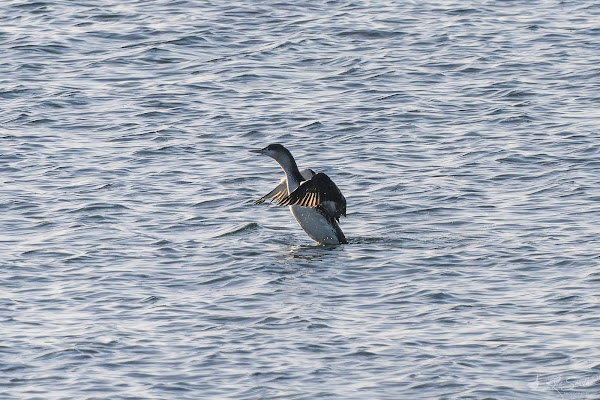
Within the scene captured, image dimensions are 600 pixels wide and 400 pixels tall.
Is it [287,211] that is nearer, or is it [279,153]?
[279,153]

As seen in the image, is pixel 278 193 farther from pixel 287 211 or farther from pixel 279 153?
pixel 287 211

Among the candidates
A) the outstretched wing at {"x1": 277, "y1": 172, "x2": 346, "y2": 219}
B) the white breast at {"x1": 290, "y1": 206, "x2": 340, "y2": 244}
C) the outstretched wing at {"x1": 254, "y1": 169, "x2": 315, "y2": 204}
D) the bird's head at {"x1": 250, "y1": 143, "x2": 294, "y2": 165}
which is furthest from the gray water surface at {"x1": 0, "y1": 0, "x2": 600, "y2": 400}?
the bird's head at {"x1": 250, "y1": 143, "x2": 294, "y2": 165}

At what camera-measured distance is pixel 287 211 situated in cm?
1989

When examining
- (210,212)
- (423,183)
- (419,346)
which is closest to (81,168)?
(210,212)

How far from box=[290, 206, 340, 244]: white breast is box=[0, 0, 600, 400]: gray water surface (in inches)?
8.1

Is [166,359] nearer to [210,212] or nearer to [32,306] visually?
[32,306]

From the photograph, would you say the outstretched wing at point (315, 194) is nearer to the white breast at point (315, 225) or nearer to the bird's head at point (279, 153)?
the white breast at point (315, 225)

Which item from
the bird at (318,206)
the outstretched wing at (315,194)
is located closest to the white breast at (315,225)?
the bird at (318,206)

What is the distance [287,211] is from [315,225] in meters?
2.06

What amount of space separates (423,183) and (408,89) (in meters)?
6.25

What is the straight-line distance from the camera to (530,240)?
17.2 metres

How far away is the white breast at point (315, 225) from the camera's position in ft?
58.4

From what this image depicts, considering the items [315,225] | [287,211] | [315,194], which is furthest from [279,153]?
[287,211]

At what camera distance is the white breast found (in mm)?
17797
